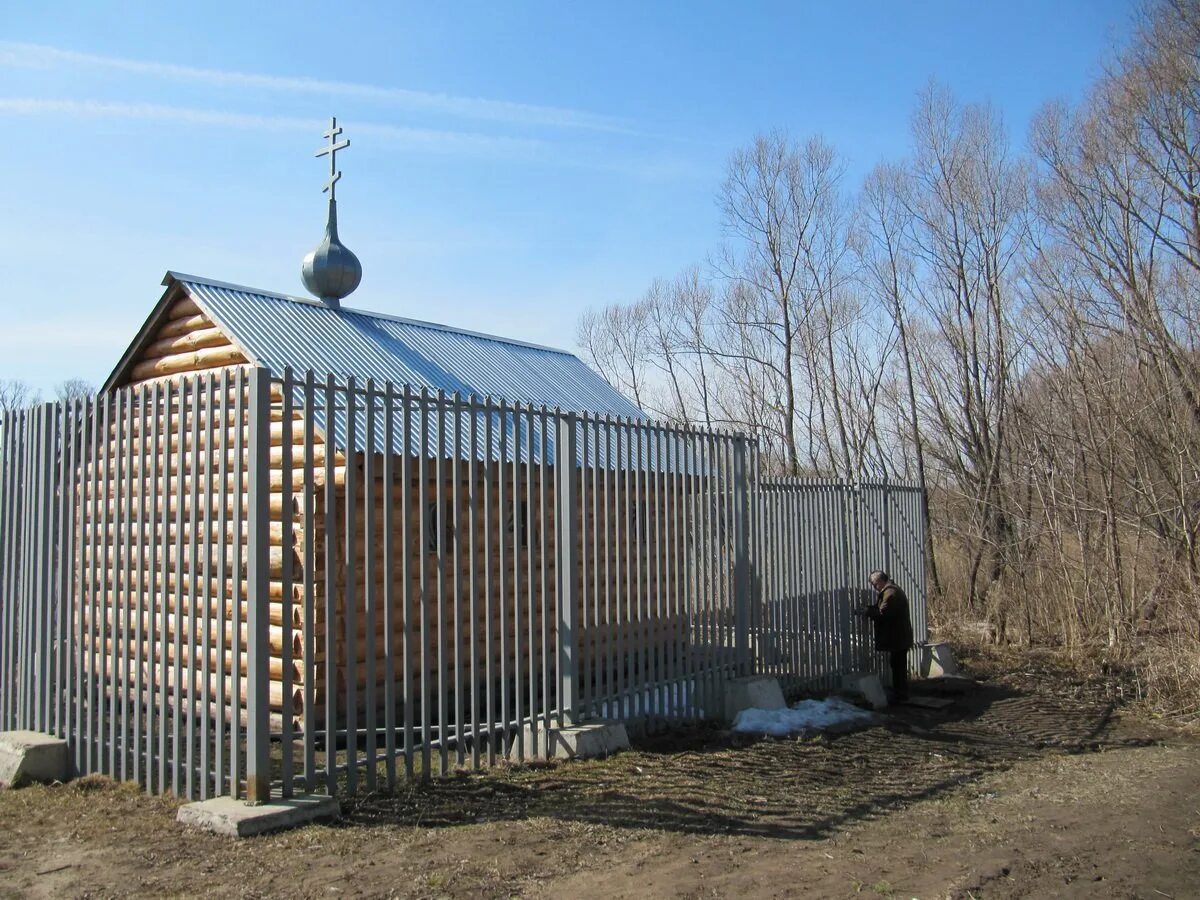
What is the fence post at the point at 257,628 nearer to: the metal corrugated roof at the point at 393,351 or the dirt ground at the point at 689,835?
the dirt ground at the point at 689,835

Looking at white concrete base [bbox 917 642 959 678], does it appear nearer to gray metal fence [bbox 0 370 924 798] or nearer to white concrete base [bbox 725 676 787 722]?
gray metal fence [bbox 0 370 924 798]

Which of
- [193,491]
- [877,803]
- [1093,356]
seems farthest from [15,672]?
[1093,356]

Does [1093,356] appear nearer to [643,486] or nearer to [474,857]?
[643,486]

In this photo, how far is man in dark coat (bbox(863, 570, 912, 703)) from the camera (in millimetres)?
10711

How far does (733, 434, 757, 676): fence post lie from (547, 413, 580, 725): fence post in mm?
2296

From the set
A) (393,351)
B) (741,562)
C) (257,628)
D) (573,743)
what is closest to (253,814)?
(257,628)

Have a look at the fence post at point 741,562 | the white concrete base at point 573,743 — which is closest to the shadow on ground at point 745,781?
the white concrete base at point 573,743

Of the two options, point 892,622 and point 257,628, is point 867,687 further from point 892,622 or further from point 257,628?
point 257,628

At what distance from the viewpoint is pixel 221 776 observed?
17.0 feet

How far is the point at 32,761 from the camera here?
6152 mm

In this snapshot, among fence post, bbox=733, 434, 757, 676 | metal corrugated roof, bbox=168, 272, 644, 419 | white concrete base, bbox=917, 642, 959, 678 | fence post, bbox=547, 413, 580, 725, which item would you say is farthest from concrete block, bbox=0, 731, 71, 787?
white concrete base, bbox=917, 642, 959, 678

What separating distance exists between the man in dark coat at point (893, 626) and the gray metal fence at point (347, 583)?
114 cm

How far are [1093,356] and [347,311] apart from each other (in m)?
8.90

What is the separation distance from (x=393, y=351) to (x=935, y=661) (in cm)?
765
